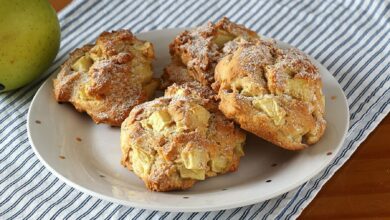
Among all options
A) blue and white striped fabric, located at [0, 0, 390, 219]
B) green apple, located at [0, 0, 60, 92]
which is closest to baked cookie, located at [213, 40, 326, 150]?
blue and white striped fabric, located at [0, 0, 390, 219]

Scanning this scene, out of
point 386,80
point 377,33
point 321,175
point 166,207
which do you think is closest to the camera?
point 166,207

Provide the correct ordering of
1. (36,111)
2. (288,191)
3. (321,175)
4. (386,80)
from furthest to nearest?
1. (386,80)
2. (36,111)
3. (321,175)
4. (288,191)

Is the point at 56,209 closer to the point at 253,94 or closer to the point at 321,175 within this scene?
the point at 253,94

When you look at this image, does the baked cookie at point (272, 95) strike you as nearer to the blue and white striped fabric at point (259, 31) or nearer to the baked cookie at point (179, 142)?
the baked cookie at point (179, 142)

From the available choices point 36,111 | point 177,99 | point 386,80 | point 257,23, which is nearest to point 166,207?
point 177,99

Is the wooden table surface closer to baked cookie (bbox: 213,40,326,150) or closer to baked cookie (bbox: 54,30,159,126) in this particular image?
baked cookie (bbox: 213,40,326,150)

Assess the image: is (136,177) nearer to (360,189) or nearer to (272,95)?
(272,95)
